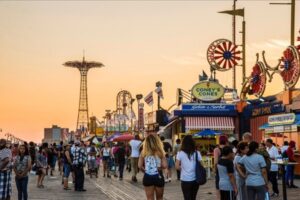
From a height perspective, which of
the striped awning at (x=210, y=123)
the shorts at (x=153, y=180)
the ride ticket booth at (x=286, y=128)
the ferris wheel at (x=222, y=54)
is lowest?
the shorts at (x=153, y=180)

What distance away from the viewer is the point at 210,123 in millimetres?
36750

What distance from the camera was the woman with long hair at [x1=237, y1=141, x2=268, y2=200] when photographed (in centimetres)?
1077

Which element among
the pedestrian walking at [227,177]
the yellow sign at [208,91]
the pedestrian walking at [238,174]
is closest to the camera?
the pedestrian walking at [227,177]

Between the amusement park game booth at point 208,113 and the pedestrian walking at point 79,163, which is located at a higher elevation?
the amusement park game booth at point 208,113

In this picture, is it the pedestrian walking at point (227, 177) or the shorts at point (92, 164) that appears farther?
the shorts at point (92, 164)

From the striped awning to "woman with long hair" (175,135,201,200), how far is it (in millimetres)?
25774

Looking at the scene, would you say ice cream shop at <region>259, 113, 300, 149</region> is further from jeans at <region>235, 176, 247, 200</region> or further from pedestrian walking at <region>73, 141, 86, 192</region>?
jeans at <region>235, 176, 247, 200</region>

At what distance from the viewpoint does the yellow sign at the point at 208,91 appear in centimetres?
3706

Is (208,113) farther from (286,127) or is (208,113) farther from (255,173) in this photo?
(255,173)

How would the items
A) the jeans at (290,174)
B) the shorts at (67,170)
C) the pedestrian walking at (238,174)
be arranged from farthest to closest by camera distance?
1. the shorts at (67,170)
2. the jeans at (290,174)
3. the pedestrian walking at (238,174)

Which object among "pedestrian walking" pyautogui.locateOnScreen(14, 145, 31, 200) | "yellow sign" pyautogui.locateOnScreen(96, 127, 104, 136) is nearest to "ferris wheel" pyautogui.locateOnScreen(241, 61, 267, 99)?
"pedestrian walking" pyautogui.locateOnScreen(14, 145, 31, 200)

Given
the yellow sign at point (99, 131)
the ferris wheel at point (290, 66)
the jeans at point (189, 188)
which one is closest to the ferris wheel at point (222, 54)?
the ferris wheel at point (290, 66)

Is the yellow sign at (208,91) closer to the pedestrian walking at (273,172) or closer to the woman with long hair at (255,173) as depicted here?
the pedestrian walking at (273,172)

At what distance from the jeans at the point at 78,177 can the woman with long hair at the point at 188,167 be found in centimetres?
1012
